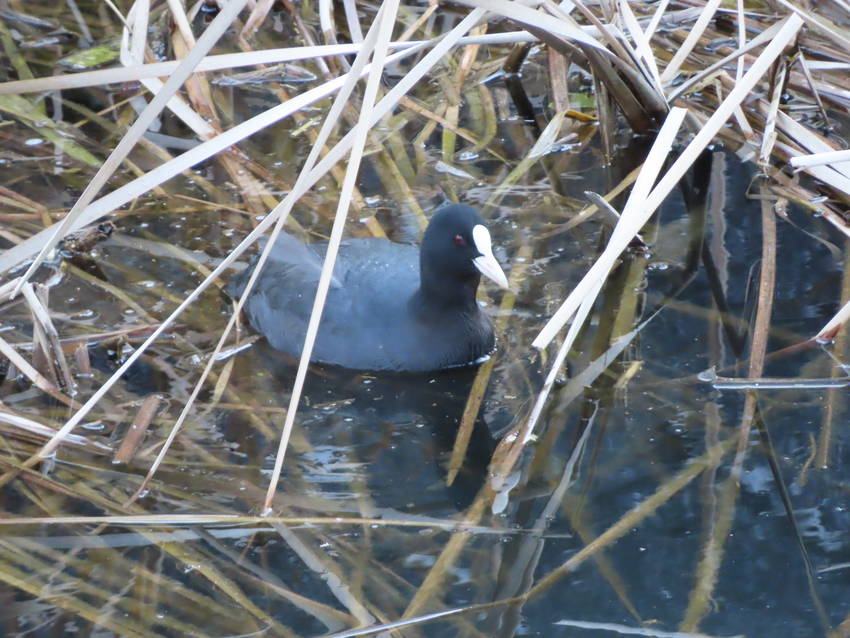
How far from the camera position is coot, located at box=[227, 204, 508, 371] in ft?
9.61

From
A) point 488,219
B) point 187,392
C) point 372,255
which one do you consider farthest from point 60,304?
point 488,219

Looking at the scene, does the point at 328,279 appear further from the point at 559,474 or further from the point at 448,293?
the point at 448,293

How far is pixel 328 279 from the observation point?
2121mm

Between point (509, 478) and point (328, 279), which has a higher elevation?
point (328, 279)

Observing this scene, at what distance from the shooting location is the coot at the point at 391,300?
2928mm

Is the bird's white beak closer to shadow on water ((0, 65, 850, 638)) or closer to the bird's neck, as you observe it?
the bird's neck

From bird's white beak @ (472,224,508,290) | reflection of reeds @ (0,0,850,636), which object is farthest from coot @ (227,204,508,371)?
reflection of reeds @ (0,0,850,636)

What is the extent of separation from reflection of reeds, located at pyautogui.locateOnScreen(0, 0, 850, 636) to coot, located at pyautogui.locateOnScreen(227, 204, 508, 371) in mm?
132

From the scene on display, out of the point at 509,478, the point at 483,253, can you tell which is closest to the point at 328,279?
the point at 509,478

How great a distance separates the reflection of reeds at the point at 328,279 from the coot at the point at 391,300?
0.43 feet

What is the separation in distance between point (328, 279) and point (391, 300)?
0.99m

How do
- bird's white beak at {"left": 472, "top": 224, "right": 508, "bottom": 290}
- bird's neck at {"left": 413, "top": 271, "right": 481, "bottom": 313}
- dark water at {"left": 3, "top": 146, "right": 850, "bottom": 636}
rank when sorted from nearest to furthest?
dark water at {"left": 3, "top": 146, "right": 850, "bottom": 636} → bird's white beak at {"left": 472, "top": 224, "right": 508, "bottom": 290} → bird's neck at {"left": 413, "top": 271, "right": 481, "bottom": 313}

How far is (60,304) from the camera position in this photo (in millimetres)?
3305

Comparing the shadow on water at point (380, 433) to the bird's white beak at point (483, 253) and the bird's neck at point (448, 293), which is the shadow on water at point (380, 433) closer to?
the bird's neck at point (448, 293)
